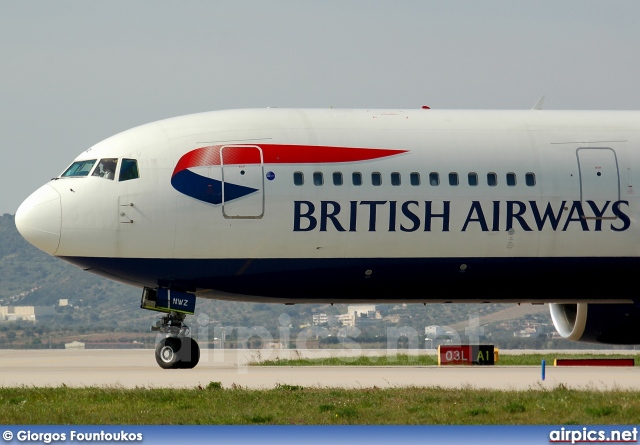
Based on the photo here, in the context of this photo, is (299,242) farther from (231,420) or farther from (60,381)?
(231,420)

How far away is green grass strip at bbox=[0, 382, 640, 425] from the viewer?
63.6ft

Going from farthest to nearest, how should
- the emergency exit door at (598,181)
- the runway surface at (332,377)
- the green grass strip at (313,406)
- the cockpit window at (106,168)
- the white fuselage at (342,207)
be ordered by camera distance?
the emergency exit door at (598,181) < the cockpit window at (106,168) < the white fuselage at (342,207) < the runway surface at (332,377) < the green grass strip at (313,406)

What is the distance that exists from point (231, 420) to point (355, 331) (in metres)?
80.0

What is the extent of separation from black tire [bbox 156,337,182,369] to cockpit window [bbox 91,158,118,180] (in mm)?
4260

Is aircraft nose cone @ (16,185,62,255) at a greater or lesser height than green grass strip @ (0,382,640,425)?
greater

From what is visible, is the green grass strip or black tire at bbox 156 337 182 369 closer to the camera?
the green grass strip

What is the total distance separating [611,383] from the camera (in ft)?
85.5

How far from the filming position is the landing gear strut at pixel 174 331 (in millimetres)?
31172

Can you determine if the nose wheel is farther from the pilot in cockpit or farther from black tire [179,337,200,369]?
the pilot in cockpit

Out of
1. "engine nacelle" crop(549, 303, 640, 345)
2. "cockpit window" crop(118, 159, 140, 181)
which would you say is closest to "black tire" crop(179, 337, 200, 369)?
"cockpit window" crop(118, 159, 140, 181)

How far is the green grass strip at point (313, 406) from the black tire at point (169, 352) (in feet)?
22.7

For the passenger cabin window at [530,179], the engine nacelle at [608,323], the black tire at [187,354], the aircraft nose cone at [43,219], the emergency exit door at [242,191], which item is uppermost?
the passenger cabin window at [530,179]

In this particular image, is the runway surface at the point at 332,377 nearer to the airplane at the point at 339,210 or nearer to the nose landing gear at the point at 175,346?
the nose landing gear at the point at 175,346

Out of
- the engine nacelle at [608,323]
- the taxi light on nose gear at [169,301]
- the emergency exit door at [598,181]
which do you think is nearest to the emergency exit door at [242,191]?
the taxi light on nose gear at [169,301]
